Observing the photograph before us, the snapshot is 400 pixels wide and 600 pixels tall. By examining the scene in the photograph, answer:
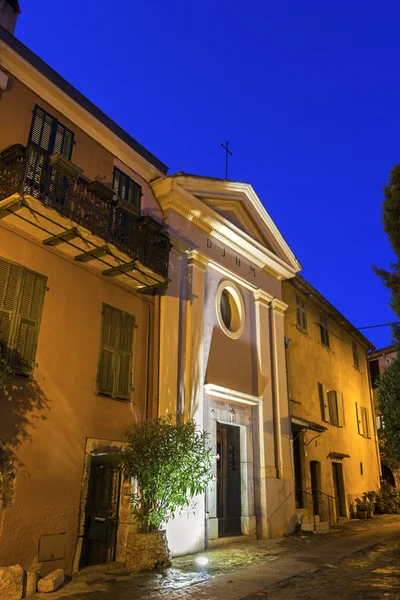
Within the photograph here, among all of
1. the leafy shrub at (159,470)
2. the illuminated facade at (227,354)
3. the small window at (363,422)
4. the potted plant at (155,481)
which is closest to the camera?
the potted plant at (155,481)

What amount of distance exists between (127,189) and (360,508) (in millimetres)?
16326

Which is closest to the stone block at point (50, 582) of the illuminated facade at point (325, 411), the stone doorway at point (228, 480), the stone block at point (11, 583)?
the stone block at point (11, 583)

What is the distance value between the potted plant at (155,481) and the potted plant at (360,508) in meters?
13.4

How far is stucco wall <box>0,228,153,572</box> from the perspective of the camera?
321 inches

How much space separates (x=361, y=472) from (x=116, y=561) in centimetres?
1573

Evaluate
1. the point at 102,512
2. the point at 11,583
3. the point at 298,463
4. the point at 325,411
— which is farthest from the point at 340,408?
the point at 11,583

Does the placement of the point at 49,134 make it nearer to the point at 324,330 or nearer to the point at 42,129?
the point at 42,129

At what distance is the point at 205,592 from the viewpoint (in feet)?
24.2

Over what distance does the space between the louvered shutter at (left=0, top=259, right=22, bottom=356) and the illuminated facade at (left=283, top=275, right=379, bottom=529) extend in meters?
10.2

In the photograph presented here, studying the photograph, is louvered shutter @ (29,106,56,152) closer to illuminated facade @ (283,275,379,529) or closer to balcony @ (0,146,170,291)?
balcony @ (0,146,170,291)

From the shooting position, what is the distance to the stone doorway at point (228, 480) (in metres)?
13.5

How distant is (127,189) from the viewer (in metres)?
11.9

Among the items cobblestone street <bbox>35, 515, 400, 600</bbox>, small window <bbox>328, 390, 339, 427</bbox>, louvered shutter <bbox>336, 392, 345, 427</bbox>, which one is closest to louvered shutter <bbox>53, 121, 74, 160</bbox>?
cobblestone street <bbox>35, 515, 400, 600</bbox>

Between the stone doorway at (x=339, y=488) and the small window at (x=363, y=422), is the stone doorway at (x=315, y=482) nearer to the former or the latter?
the stone doorway at (x=339, y=488)
